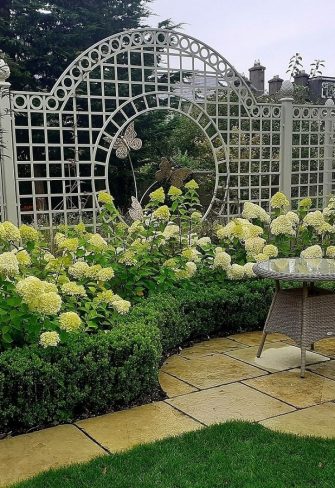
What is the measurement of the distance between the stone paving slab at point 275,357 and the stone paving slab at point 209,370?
9 cm

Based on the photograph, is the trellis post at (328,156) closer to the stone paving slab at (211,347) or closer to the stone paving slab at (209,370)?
the stone paving slab at (211,347)

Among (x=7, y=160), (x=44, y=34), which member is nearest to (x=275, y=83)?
(x=44, y=34)

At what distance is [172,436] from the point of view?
266 cm

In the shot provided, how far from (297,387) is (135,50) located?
13.4ft

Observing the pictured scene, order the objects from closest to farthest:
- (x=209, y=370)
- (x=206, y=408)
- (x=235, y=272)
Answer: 1. (x=206, y=408)
2. (x=209, y=370)
3. (x=235, y=272)

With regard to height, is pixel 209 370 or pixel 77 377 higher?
pixel 77 377

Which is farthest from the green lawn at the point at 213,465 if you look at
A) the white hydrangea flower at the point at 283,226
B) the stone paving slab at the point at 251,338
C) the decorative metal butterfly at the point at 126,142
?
the decorative metal butterfly at the point at 126,142

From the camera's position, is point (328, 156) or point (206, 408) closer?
point (206, 408)

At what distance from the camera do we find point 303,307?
11.5 ft

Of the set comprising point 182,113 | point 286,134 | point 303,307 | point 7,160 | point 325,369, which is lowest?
Answer: point 325,369

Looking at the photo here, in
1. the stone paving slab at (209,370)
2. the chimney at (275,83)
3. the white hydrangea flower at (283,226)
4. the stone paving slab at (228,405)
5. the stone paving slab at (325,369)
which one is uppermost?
the chimney at (275,83)

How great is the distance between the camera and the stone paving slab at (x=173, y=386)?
10.6ft

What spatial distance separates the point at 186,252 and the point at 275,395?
1.38 meters

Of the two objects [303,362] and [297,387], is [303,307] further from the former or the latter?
[297,387]
